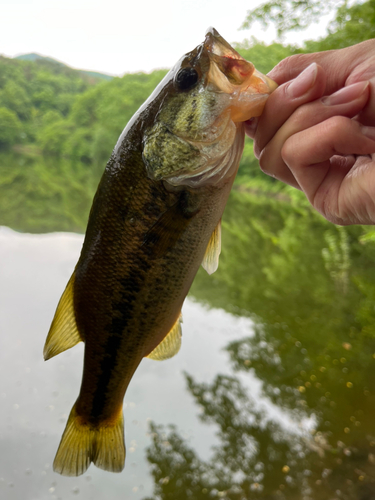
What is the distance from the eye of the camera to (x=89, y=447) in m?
1.87

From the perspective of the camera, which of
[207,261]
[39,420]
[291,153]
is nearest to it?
[291,153]

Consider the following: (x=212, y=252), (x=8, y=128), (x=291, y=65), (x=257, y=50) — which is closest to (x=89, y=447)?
(x=212, y=252)

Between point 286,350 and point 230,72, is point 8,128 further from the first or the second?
point 230,72

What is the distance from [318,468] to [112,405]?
417 centimetres

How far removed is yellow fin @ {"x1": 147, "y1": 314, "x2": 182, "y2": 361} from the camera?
1979 millimetres

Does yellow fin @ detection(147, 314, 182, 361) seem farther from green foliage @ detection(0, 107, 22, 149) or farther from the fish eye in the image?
green foliage @ detection(0, 107, 22, 149)

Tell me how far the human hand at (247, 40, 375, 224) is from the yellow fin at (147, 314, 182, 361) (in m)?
1.01

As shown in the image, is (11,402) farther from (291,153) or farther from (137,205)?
(291,153)

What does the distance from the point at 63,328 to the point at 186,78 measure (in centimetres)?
136

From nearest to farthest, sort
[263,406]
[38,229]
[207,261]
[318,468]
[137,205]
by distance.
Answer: [137,205] < [207,261] < [318,468] < [263,406] < [38,229]

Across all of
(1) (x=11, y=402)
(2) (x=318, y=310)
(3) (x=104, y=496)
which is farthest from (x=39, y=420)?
(2) (x=318, y=310)

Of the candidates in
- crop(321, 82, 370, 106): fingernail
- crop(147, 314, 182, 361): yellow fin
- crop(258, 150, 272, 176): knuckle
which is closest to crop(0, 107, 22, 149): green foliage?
crop(147, 314, 182, 361): yellow fin

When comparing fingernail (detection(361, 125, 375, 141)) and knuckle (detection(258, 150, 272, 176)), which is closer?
fingernail (detection(361, 125, 375, 141))

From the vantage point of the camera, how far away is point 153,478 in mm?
4637
